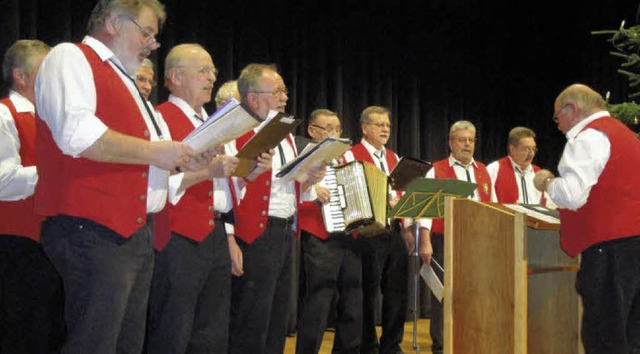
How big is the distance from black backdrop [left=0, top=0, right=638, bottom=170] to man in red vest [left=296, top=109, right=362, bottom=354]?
5.14 feet

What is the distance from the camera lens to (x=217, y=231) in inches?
128

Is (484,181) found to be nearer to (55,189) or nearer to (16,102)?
(16,102)

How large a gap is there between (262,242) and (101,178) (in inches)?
61.6

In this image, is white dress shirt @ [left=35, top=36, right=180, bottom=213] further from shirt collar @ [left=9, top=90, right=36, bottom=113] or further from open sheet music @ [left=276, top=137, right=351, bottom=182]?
open sheet music @ [left=276, top=137, right=351, bottom=182]

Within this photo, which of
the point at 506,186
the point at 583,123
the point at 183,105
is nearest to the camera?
the point at 183,105

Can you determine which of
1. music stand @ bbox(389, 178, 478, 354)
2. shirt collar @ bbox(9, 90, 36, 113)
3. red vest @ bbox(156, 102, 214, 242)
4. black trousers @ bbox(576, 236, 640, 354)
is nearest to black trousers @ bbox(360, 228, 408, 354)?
music stand @ bbox(389, 178, 478, 354)

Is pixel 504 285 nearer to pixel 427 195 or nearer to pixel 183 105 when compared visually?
pixel 427 195

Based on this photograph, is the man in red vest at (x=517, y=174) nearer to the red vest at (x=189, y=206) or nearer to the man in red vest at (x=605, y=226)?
the man in red vest at (x=605, y=226)

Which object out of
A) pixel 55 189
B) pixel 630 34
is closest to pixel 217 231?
pixel 55 189

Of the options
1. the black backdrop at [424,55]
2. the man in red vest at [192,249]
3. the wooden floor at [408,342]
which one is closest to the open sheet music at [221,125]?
the man in red vest at [192,249]

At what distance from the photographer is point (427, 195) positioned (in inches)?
175

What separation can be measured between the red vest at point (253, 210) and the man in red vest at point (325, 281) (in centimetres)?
76

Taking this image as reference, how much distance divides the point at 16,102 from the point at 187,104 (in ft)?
2.27

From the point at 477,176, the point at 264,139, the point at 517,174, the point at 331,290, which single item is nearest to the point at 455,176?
the point at 477,176
